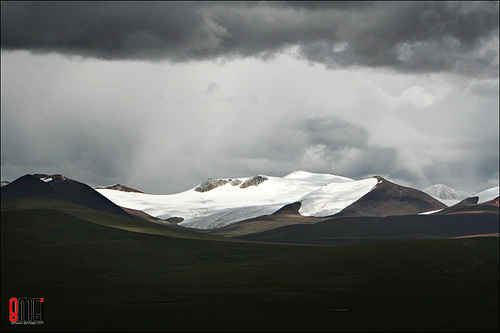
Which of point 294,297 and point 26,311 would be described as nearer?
point 26,311

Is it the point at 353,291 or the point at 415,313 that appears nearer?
the point at 415,313

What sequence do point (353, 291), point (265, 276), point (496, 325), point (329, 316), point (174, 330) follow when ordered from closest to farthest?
1. point (174, 330)
2. point (496, 325)
3. point (329, 316)
4. point (353, 291)
5. point (265, 276)

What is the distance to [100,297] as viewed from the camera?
150 m

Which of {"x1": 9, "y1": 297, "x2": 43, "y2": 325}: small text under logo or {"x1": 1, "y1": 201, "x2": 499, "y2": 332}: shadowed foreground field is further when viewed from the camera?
{"x1": 9, "y1": 297, "x2": 43, "y2": 325}: small text under logo

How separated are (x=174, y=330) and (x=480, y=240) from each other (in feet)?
370

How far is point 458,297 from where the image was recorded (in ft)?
494

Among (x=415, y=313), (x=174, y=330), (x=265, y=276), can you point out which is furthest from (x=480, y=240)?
(x=174, y=330)

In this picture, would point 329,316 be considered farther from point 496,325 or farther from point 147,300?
point 147,300

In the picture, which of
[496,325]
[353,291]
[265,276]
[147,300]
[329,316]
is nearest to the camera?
[496,325]

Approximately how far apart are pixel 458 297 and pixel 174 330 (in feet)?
234

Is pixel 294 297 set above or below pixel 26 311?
below

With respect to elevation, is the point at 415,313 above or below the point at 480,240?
below

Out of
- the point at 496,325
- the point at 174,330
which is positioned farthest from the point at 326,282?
the point at 174,330

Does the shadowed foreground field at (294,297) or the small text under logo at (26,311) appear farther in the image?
the small text under logo at (26,311)
